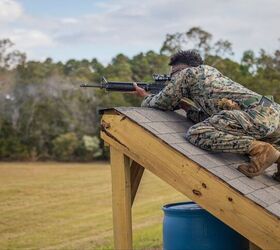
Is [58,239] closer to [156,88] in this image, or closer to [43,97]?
[156,88]

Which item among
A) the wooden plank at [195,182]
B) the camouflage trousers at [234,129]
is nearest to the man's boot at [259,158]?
the camouflage trousers at [234,129]

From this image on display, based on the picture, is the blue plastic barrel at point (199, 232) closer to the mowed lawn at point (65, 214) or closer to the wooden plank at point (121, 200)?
the wooden plank at point (121, 200)

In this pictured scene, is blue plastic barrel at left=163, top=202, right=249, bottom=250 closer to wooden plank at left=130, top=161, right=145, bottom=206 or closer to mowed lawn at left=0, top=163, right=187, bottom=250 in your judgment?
wooden plank at left=130, top=161, right=145, bottom=206

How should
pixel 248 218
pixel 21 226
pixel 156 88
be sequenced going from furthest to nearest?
pixel 21 226 < pixel 156 88 < pixel 248 218

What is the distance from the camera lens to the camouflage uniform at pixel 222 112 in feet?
12.0

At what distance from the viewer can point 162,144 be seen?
11.5ft

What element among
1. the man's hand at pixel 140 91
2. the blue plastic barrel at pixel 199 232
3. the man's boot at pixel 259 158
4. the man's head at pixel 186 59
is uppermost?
the man's head at pixel 186 59

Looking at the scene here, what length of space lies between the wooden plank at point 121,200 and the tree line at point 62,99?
16586mm

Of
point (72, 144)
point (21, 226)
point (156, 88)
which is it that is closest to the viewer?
point (156, 88)

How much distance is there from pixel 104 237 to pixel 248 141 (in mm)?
4751

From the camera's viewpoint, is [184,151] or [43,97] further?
[43,97]

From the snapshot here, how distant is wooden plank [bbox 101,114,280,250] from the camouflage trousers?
1.13 feet

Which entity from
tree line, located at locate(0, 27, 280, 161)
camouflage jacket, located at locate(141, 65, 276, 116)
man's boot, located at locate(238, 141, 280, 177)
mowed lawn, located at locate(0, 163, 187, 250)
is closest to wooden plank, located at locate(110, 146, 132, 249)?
camouflage jacket, located at locate(141, 65, 276, 116)

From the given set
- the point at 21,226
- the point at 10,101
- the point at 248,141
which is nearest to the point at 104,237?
the point at 21,226
